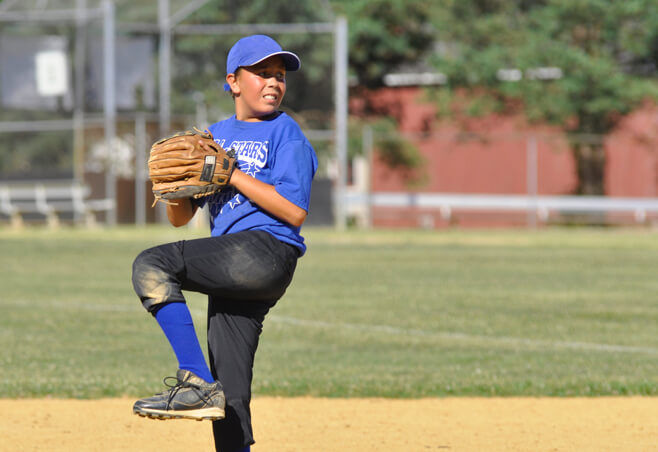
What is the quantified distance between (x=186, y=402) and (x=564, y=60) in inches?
1011

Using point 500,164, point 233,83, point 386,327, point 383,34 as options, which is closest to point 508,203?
point 500,164

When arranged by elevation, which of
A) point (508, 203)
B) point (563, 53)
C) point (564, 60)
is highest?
point (563, 53)

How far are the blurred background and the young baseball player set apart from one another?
21.5 metres

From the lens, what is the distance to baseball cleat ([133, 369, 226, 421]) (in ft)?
13.6

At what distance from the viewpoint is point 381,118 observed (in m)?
33.7

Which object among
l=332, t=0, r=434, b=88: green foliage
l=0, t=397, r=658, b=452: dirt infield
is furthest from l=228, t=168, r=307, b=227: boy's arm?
l=332, t=0, r=434, b=88: green foliage

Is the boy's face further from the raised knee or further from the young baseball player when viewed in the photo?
the raised knee

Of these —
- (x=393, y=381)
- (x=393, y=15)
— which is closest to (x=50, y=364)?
(x=393, y=381)

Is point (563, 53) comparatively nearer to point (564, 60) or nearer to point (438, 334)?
point (564, 60)

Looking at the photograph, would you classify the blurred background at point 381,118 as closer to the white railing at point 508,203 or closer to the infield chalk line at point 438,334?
the white railing at point 508,203

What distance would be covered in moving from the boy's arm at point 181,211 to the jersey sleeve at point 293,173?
A: 430mm

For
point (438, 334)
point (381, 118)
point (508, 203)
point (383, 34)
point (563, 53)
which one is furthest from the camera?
point (381, 118)

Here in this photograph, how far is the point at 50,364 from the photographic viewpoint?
28.5 ft

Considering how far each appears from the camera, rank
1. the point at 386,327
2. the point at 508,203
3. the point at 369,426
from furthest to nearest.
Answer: the point at 508,203 < the point at 386,327 < the point at 369,426
